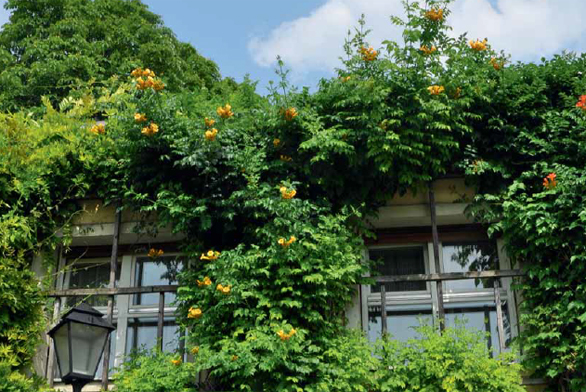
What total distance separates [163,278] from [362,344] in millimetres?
2363

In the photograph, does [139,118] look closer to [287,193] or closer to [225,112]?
[225,112]

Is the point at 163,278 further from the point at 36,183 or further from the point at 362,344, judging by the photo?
the point at 362,344

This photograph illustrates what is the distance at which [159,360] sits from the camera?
266 inches

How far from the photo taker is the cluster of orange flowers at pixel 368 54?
7.23 m

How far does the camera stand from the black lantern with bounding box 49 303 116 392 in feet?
16.8

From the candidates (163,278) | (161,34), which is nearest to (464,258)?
(163,278)

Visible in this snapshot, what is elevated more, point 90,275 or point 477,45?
point 477,45

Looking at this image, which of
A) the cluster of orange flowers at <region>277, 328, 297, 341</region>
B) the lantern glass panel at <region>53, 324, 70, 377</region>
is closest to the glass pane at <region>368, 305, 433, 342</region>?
the cluster of orange flowers at <region>277, 328, 297, 341</region>

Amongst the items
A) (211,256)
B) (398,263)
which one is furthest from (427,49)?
(211,256)

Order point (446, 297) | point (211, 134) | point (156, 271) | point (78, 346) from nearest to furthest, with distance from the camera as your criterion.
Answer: point (78, 346) < point (211, 134) < point (446, 297) < point (156, 271)

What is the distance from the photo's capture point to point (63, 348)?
17.1 ft

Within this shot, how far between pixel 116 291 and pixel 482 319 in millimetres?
3504

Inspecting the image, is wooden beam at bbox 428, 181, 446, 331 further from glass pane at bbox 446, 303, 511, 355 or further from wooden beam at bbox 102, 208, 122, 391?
wooden beam at bbox 102, 208, 122, 391

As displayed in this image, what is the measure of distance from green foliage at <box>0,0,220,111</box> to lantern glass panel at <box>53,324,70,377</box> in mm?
10720
